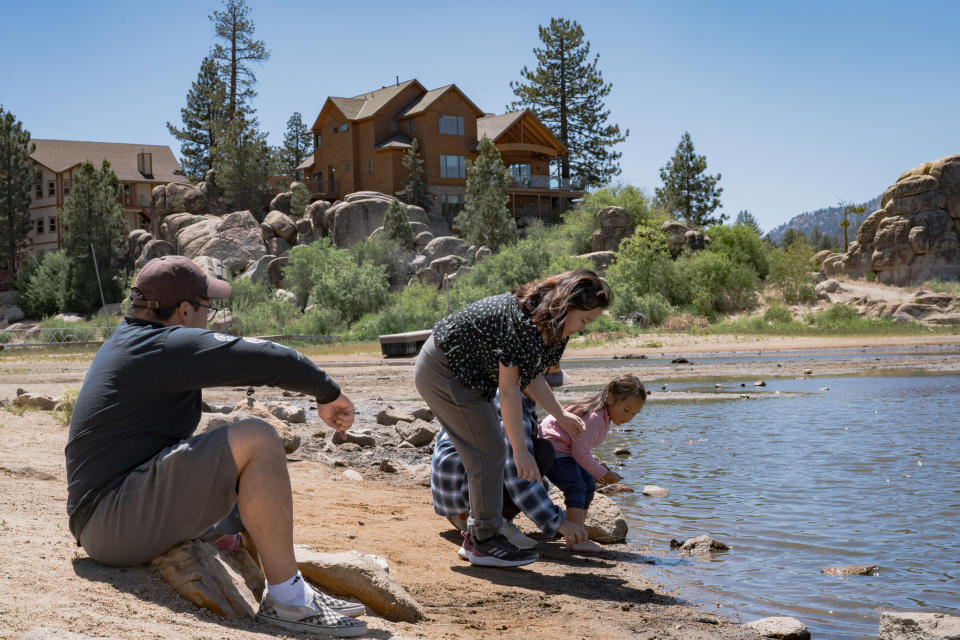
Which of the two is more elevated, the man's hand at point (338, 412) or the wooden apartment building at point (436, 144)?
the wooden apartment building at point (436, 144)

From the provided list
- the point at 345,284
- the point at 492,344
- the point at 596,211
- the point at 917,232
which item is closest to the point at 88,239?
the point at 345,284

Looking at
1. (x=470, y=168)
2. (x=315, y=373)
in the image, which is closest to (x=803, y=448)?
(x=315, y=373)

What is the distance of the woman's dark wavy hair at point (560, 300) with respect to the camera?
4.51m

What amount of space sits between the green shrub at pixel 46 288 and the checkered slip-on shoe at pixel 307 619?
182ft

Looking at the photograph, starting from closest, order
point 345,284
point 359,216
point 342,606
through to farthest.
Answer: point 342,606
point 345,284
point 359,216

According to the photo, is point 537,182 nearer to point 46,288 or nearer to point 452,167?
point 452,167

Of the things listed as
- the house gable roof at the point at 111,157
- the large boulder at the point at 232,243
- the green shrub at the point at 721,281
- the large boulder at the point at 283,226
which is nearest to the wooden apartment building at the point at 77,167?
the house gable roof at the point at 111,157

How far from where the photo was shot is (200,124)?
66.6 meters

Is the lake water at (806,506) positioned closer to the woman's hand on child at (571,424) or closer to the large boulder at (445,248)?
the woman's hand on child at (571,424)

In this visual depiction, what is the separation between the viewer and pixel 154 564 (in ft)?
11.2

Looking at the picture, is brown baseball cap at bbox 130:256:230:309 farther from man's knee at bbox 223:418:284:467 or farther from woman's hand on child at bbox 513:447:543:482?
woman's hand on child at bbox 513:447:543:482

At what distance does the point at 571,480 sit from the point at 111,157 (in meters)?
69.0

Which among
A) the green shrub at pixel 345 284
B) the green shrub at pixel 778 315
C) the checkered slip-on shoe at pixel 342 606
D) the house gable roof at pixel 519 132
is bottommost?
the checkered slip-on shoe at pixel 342 606

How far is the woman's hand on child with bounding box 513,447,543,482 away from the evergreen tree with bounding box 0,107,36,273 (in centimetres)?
6297
